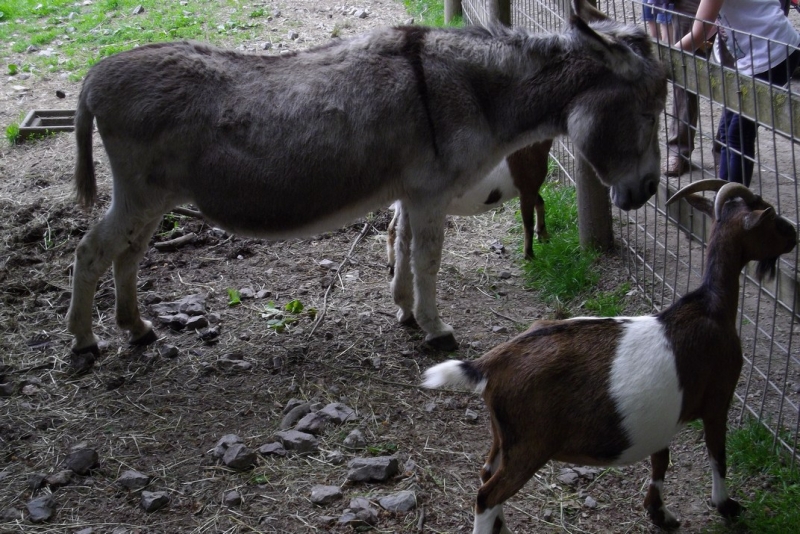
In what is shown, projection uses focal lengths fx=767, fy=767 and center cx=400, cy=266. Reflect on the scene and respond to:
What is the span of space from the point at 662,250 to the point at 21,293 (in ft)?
14.9

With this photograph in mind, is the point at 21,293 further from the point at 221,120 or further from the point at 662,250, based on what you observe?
the point at 662,250

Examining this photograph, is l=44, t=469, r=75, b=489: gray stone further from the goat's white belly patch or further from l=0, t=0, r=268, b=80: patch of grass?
l=0, t=0, r=268, b=80: patch of grass

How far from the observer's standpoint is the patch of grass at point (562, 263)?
17.3ft

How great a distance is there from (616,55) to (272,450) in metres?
2.76

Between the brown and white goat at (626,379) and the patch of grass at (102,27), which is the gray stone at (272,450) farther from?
the patch of grass at (102,27)

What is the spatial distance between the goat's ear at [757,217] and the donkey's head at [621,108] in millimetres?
1207

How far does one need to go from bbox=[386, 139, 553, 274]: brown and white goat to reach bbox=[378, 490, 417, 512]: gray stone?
7.60 feet

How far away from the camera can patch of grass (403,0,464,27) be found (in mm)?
10713

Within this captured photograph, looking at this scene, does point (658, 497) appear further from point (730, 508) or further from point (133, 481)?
point (133, 481)

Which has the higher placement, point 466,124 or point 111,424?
point 466,124

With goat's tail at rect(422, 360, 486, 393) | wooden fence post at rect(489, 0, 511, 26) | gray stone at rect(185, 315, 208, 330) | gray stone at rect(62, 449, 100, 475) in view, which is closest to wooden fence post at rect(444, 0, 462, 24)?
wooden fence post at rect(489, 0, 511, 26)

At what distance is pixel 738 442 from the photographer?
3.66 metres

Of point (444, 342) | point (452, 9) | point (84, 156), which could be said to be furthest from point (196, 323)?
point (452, 9)

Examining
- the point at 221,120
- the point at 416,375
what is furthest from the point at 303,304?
the point at 221,120
